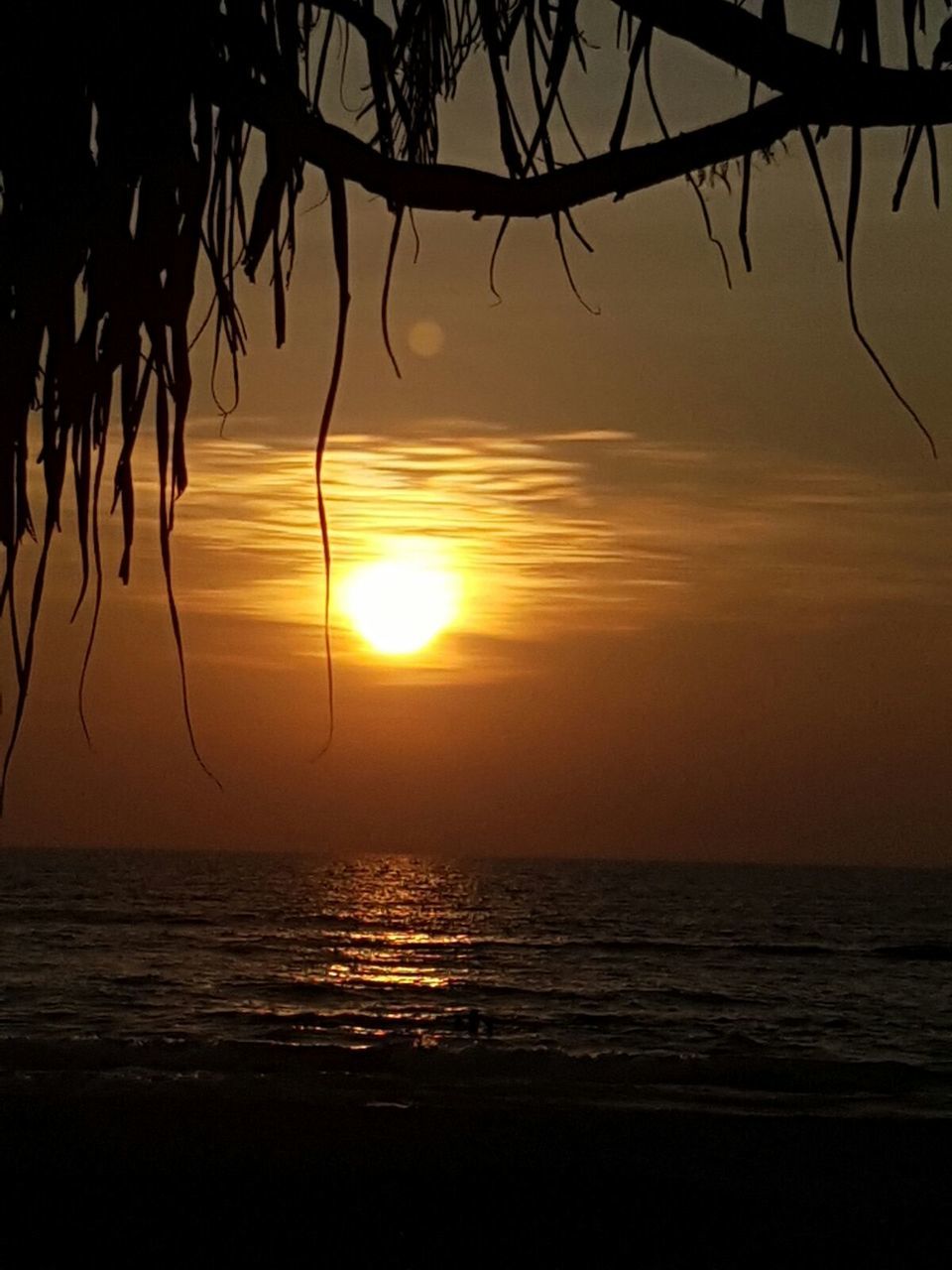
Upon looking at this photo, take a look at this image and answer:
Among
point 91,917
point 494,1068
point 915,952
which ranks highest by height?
point 91,917

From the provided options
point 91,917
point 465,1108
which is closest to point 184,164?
point 465,1108

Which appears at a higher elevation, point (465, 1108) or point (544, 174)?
point (544, 174)

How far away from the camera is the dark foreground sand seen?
716cm

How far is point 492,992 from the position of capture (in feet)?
88.3

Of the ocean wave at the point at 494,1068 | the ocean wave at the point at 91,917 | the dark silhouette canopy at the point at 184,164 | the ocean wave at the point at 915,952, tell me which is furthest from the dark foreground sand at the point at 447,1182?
the ocean wave at the point at 91,917

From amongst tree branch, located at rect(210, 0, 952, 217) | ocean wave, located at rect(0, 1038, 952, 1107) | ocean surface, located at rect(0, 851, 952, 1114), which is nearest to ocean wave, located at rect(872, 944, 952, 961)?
ocean surface, located at rect(0, 851, 952, 1114)

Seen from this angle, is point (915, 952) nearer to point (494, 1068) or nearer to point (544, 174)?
point (494, 1068)

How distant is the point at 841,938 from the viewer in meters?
45.1

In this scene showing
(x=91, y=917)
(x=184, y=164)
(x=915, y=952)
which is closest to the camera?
(x=184, y=164)

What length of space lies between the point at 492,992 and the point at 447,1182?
61.1ft

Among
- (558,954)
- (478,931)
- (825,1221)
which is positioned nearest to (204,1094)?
(825,1221)

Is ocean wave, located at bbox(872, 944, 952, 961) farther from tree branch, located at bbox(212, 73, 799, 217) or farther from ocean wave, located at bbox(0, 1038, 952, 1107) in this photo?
tree branch, located at bbox(212, 73, 799, 217)

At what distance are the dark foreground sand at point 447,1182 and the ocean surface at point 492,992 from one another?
2.63 metres

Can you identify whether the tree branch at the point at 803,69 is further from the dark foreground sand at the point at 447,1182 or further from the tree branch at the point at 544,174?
the dark foreground sand at the point at 447,1182
